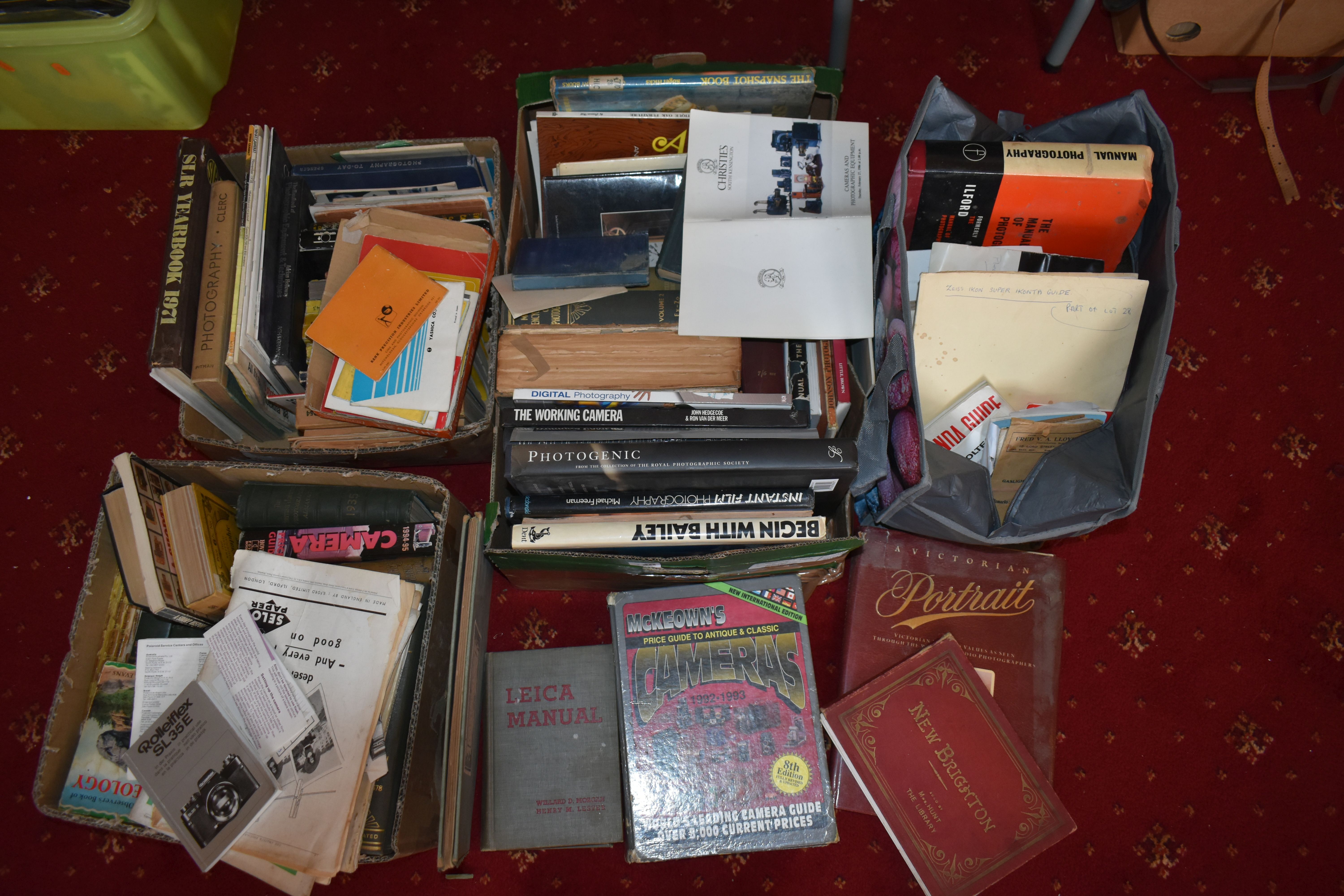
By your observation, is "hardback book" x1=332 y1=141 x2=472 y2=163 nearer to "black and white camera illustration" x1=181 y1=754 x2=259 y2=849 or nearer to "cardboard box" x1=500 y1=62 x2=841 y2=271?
"cardboard box" x1=500 y1=62 x2=841 y2=271

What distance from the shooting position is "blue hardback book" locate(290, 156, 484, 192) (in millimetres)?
1393

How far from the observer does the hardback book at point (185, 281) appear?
1229mm

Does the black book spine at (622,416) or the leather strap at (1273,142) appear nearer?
the black book spine at (622,416)

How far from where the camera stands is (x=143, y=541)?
46.4 inches

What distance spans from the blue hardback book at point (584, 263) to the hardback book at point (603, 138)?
0.61ft

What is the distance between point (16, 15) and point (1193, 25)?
2453 mm

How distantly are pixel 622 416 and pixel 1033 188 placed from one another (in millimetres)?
767

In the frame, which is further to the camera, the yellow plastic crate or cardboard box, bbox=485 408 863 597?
the yellow plastic crate

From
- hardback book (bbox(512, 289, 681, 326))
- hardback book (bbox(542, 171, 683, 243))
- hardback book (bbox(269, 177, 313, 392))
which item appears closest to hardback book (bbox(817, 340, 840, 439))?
hardback book (bbox(512, 289, 681, 326))

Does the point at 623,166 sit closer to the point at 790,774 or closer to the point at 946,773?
the point at 790,774

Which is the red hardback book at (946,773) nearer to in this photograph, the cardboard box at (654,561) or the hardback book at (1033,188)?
the cardboard box at (654,561)

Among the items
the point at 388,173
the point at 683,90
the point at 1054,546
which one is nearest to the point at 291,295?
the point at 388,173

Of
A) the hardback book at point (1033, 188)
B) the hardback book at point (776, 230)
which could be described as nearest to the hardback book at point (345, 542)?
the hardback book at point (776, 230)

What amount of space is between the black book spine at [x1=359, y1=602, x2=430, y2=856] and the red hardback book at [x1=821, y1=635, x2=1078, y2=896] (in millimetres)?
707
